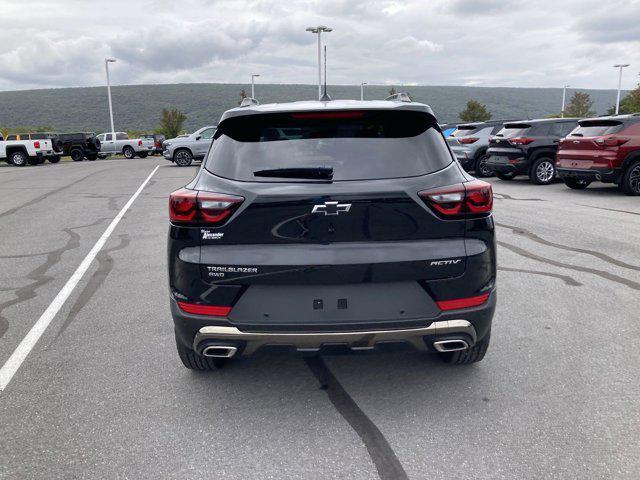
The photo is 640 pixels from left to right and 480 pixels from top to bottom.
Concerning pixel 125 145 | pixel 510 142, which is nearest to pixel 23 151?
pixel 125 145

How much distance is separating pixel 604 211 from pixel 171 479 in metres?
10.3

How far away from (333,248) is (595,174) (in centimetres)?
1189

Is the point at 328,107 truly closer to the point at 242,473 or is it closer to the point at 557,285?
the point at 242,473

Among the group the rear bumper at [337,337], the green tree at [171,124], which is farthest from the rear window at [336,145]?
the green tree at [171,124]

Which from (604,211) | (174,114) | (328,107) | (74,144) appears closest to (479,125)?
(604,211)

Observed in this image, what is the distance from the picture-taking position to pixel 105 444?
3004 mm

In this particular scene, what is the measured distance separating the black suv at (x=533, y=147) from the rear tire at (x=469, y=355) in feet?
42.7

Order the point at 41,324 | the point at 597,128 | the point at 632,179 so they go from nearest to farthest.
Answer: the point at 41,324 < the point at 632,179 < the point at 597,128

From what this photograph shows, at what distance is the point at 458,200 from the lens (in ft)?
10.2

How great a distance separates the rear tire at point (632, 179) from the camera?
42.2ft

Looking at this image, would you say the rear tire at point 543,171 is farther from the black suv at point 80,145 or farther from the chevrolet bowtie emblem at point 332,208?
the black suv at point 80,145

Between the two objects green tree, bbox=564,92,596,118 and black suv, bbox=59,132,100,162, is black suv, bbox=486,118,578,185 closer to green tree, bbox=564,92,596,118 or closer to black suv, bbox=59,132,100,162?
black suv, bbox=59,132,100,162

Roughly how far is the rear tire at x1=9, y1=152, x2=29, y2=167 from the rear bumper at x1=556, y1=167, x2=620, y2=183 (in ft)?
97.8

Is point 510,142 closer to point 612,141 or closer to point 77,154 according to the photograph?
Result: point 612,141
